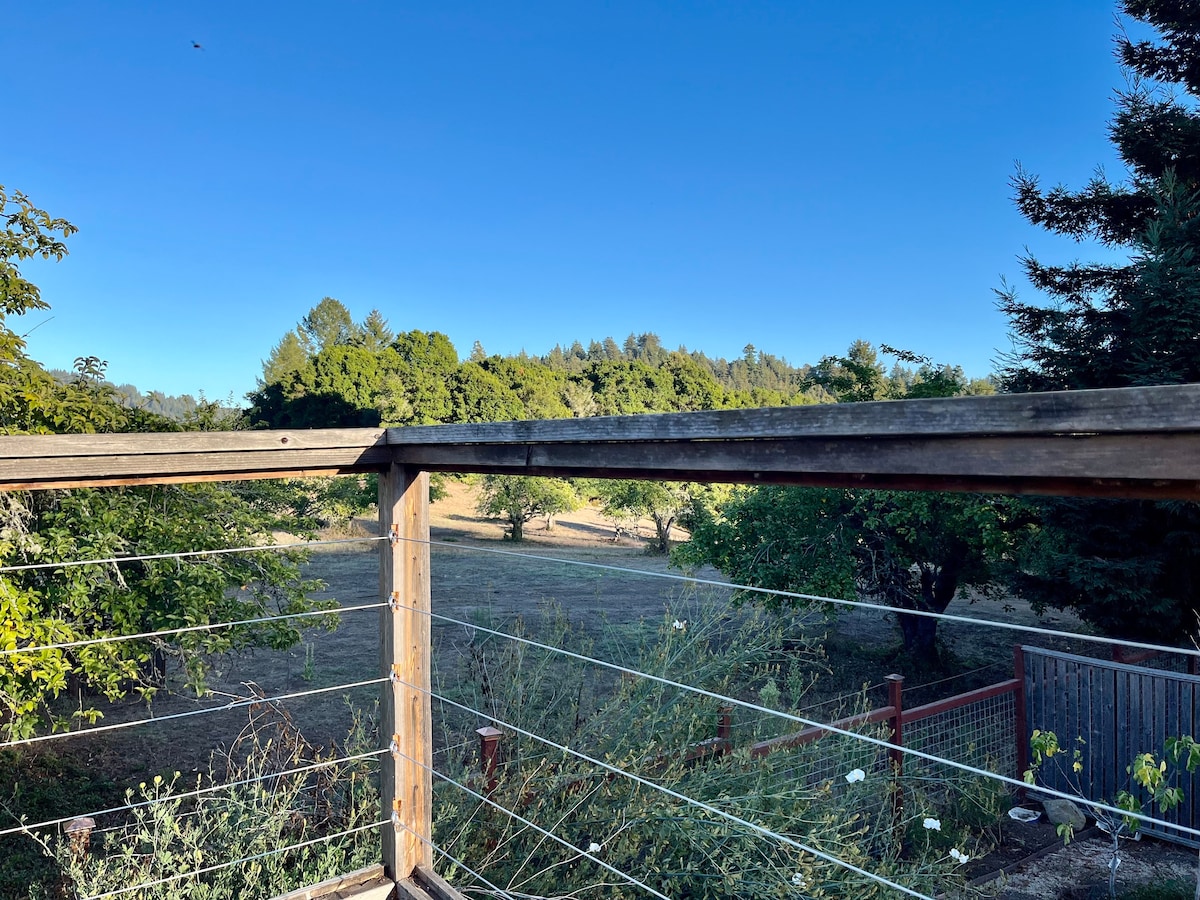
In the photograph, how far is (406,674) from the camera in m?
1.76

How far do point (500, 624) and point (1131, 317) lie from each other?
219 inches

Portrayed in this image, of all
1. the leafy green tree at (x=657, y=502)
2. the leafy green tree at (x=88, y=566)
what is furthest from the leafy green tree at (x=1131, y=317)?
the leafy green tree at (x=657, y=502)

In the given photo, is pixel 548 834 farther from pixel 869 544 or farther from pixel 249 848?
pixel 869 544

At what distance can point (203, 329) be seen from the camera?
28547mm

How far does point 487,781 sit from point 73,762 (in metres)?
3.65

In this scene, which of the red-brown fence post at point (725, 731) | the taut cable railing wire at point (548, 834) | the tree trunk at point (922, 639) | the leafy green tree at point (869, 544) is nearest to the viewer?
the taut cable railing wire at point (548, 834)

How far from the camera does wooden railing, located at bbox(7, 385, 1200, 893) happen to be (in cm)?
63

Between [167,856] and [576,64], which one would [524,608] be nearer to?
[167,856]

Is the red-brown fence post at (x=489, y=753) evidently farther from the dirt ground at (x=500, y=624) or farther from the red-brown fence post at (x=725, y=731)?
the red-brown fence post at (x=725, y=731)

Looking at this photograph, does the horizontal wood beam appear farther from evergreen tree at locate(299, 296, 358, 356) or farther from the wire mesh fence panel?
evergreen tree at locate(299, 296, 358, 356)

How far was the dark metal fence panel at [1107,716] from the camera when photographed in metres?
4.45

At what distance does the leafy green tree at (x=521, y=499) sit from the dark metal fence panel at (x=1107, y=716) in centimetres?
1080

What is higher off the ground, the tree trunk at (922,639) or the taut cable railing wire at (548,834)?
the taut cable railing wire at (548,834)

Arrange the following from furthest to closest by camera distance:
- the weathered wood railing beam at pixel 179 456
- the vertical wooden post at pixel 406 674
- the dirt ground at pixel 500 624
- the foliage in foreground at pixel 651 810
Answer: the dirt ground at pixel 500 624
the foliage in foreground at pixel 651 810
the vertical wooden post at pixel 406 674
the weathered wood railing beam at pixel 179 456
